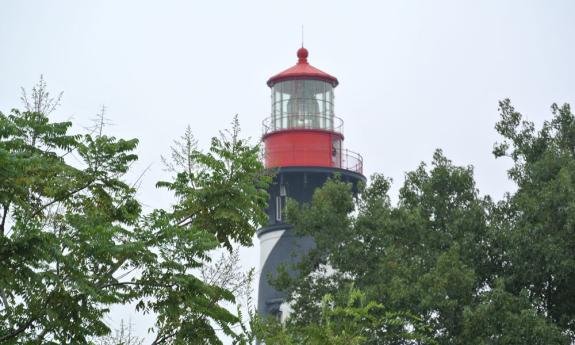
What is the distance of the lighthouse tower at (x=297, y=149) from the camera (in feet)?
162

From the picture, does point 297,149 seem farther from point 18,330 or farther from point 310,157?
point 18,330

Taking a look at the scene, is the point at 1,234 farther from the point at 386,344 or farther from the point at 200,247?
the point at 386,344

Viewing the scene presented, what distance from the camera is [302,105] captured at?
51344 millimetres

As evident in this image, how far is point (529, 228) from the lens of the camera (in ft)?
115

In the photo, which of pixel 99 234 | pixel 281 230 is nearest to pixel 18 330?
pixel 99 234

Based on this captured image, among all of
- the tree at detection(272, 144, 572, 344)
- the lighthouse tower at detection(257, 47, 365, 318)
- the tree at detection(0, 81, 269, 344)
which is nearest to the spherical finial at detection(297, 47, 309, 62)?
the lighthouse tower at detection(257, 47, 365, 318)

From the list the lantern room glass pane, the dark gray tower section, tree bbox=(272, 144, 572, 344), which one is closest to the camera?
tree bbox=(272, 144, 572, 344)

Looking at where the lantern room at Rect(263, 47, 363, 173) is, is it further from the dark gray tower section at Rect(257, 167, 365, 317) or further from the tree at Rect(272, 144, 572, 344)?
the tree at Rect(272, 144, 572, 344)

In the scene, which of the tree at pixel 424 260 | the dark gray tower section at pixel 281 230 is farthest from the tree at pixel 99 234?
the dark gray tower section at pixel 281 230

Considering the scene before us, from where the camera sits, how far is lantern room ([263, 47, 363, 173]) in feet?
165

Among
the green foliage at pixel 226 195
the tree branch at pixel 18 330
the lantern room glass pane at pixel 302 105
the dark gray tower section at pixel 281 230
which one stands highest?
the lantern room glass pane at pixel 302 105

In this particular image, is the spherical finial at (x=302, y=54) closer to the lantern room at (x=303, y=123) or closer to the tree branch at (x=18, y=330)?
the lantern room at (x=303, y=123)

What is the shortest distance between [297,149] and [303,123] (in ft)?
3.50

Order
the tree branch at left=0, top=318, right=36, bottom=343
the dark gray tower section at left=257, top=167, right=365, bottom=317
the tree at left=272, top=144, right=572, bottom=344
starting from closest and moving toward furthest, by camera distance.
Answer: the tree branch at left=0, top=318, right=36, bottom=343 < the tree at left=272, top=144, right=572, bottom=344 < the dark gray tower section at left=257, top=167, right=365, bottom=317
